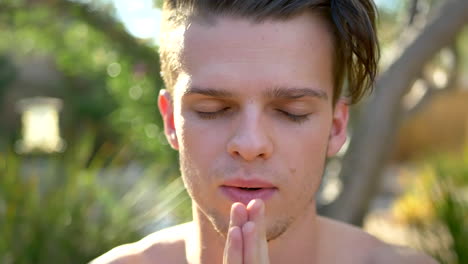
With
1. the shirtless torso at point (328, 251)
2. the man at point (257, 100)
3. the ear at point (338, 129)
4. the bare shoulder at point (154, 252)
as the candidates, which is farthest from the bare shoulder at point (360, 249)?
the bare shoulder at point (154, 252)

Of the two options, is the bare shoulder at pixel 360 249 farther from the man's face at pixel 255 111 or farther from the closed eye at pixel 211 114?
the closed eye at pixel 211 114

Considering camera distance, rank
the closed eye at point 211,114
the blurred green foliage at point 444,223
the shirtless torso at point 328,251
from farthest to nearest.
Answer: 1. the blurred green foliage at point 444,223
2. the shirtless torso at point 328,251
3. the closed eye at point 211,114

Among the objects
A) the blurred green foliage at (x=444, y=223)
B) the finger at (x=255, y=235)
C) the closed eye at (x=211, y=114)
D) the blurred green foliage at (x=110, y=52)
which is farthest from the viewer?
the blurred green foliage at (x=110, y=52)

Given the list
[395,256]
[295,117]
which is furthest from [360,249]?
[295,117]

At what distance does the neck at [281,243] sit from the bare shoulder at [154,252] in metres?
0.09

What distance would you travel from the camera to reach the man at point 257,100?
1.85m

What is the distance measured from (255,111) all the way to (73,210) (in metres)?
2.07

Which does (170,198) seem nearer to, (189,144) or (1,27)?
(189,144)

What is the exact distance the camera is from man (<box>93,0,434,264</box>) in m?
1.85

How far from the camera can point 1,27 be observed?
600 centimetres

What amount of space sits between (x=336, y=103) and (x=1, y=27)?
14.7 feet

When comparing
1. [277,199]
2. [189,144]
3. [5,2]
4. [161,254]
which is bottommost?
[161,254]

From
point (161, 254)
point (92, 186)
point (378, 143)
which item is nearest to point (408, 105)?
point (378, 143)

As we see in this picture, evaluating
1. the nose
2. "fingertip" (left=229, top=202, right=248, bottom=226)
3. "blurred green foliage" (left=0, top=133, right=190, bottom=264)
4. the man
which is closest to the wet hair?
the man
